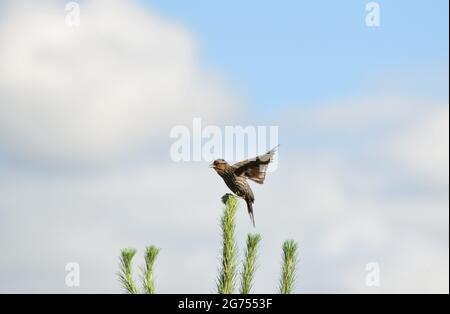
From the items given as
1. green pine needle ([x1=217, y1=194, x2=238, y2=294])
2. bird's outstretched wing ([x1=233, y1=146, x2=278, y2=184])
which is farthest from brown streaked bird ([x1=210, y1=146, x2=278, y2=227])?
green pine needle ([x1=217, y1=194, x2=238, y2=294])

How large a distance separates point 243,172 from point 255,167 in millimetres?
225

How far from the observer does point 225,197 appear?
11.0 metres

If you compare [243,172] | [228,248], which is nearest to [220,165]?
[243,172]

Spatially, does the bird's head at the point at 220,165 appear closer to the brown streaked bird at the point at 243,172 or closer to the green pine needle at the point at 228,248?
the brown streaked bird at the point at 243,172

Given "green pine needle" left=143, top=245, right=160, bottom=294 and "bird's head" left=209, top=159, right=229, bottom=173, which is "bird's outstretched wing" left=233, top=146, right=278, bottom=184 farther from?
"green pine needle" left=143, top=245, right=160, bottom=294

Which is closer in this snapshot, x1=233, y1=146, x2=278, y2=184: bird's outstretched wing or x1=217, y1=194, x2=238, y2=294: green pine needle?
x1=217, y1=194, x2=238, y2=294: green pine needle

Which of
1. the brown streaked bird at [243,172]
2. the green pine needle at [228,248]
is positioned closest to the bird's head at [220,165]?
the brown streaked bird at [243,172]

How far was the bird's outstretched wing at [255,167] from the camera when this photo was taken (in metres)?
11.5

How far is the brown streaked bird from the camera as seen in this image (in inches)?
459

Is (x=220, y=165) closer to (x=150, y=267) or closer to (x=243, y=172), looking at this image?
(x=243, y=172)

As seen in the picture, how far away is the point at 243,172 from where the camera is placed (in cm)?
1191
